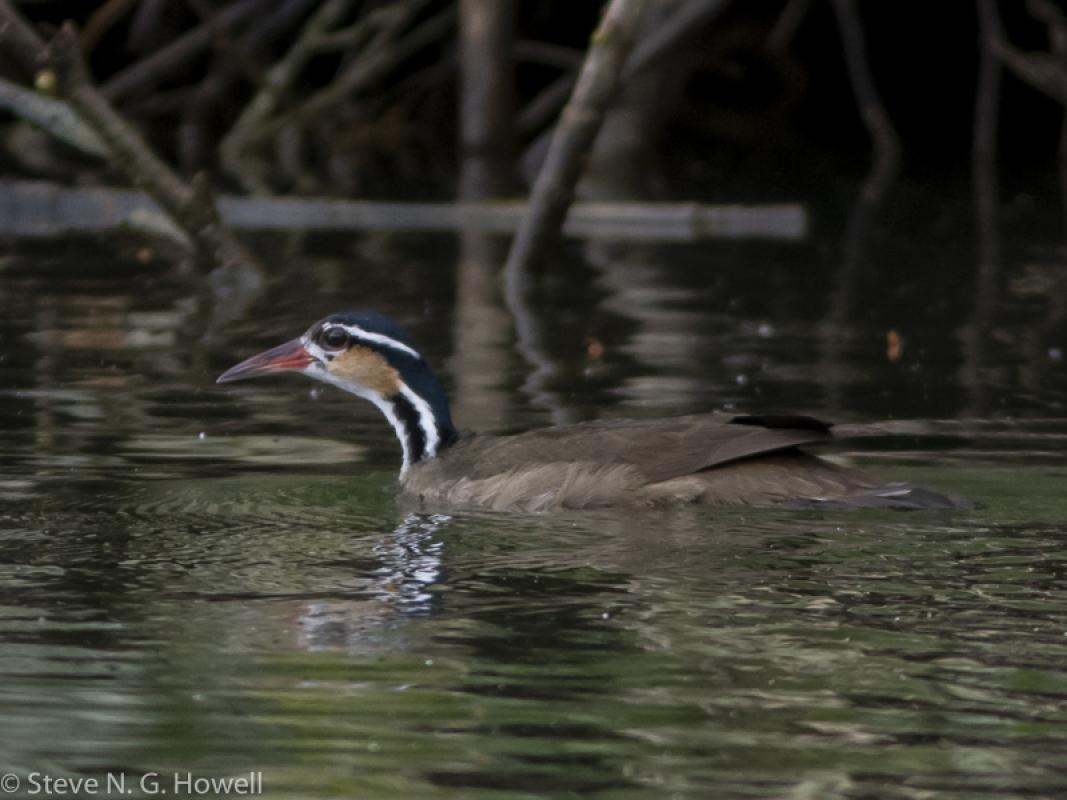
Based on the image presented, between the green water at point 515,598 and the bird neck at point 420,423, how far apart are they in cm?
19

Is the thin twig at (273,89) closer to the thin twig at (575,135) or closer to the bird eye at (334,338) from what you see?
the thin twig at (575,135)

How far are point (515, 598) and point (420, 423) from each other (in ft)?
7.57

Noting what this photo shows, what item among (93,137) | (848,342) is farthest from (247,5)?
(848,342)

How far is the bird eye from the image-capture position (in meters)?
9.34

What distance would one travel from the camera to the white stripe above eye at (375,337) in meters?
9.21

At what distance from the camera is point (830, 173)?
25328 mm

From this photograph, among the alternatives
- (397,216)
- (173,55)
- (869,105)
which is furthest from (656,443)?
(869,105)

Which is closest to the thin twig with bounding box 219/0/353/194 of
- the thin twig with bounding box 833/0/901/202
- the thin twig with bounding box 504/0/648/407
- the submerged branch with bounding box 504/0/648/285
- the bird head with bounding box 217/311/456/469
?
the thin twig with bounding box 833/0/901/202

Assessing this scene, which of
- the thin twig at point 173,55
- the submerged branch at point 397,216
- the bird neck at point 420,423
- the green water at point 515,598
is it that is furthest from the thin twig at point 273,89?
the bird neck at point 420,423

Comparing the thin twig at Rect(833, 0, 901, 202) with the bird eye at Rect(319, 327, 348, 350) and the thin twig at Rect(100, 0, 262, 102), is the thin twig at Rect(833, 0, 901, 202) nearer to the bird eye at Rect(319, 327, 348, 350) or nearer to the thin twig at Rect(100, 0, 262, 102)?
the thin twig at Rect(100, 0, 262, 102)

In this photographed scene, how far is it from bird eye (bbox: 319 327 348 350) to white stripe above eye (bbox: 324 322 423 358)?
14mm

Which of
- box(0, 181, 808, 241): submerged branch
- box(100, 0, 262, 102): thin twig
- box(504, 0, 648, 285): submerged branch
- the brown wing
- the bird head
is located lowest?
the brown wing

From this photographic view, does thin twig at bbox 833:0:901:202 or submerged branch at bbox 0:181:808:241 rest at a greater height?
thin twig at bbox 833:0:901:202

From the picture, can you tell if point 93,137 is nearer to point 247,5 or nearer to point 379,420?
point 379,420
